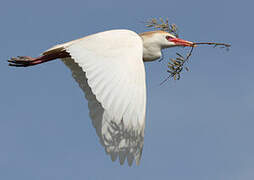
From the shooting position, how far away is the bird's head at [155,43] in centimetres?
953

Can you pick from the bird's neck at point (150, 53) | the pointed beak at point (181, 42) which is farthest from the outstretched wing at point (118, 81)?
the pointed beak at point (181, 42)

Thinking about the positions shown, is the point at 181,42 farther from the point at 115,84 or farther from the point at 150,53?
the point at 115,84

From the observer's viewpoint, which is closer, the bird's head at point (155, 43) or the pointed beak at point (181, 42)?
the bird's head at point (155, 43)

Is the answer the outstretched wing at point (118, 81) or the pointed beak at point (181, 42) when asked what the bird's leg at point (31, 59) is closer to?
the outstretched wing at point (118, 81)

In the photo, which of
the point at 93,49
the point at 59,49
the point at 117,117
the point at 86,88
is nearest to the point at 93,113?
the point at 86,88

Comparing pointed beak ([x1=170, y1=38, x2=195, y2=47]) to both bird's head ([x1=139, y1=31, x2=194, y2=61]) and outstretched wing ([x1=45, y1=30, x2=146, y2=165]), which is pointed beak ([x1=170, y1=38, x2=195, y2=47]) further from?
outstretched wing ([x1=45, y1=30, x2=146, y2=165])

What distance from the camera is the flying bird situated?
6699 mm

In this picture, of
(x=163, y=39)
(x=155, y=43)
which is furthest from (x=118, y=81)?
(x=163, y=39)

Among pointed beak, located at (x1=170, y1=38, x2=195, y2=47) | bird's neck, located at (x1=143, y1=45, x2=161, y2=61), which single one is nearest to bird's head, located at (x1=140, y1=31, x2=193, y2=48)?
pointed beak, located at (x1=170, y1=38, x2=195, y2=47)

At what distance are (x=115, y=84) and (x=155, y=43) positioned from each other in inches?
116

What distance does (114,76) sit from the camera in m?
6.91

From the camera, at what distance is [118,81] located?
6871 millimetres

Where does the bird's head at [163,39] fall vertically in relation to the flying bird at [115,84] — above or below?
above

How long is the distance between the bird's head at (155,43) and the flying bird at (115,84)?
131 centimetres
